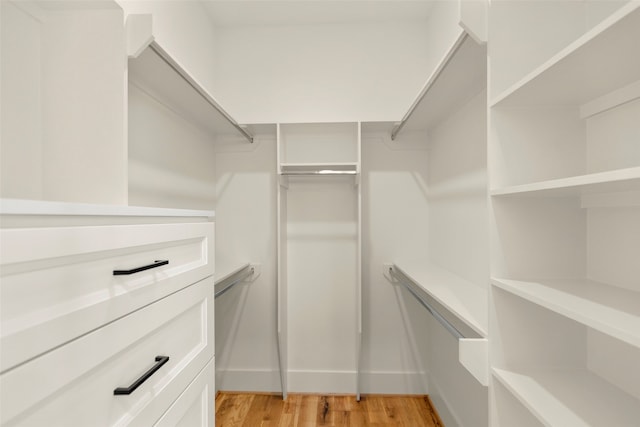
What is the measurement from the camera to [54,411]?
504 millimetres

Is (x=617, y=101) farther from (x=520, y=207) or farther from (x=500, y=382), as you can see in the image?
(x=500, y=382)

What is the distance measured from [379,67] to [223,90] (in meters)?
1.15

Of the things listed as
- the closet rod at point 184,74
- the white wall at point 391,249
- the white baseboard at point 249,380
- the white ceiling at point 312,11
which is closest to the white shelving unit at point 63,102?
the closet rod at point 184,74

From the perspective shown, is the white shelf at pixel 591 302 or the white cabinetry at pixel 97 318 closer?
the white cabinetry at pixel 97 318

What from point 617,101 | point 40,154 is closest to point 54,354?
point 40,154

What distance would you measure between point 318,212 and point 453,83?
122 centimetres

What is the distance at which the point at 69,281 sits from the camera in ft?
1.77

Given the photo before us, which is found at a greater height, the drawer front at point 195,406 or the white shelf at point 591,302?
the white shelf at point 591,302

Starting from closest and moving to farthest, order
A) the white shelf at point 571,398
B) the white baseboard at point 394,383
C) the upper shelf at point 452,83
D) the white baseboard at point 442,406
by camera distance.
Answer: the white shelf at point 571,398 → the upper shelf at point 452,83 → the white baseboard at point 442,406 → the white baseboard at point 394,383

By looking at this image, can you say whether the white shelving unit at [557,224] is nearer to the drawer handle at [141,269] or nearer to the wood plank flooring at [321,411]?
the drawer handle at [141,269]

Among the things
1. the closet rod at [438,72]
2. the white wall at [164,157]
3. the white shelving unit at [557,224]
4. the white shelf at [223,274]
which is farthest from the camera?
the white shelf at [223,274]

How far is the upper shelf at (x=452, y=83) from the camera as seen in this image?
1173mm

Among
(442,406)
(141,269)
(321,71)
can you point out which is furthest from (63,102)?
(442,406)

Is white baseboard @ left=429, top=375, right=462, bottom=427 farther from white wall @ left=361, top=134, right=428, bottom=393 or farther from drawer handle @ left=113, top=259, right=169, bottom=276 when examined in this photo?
drawer handle @ left=113, top=259, right=169, bottom=276
